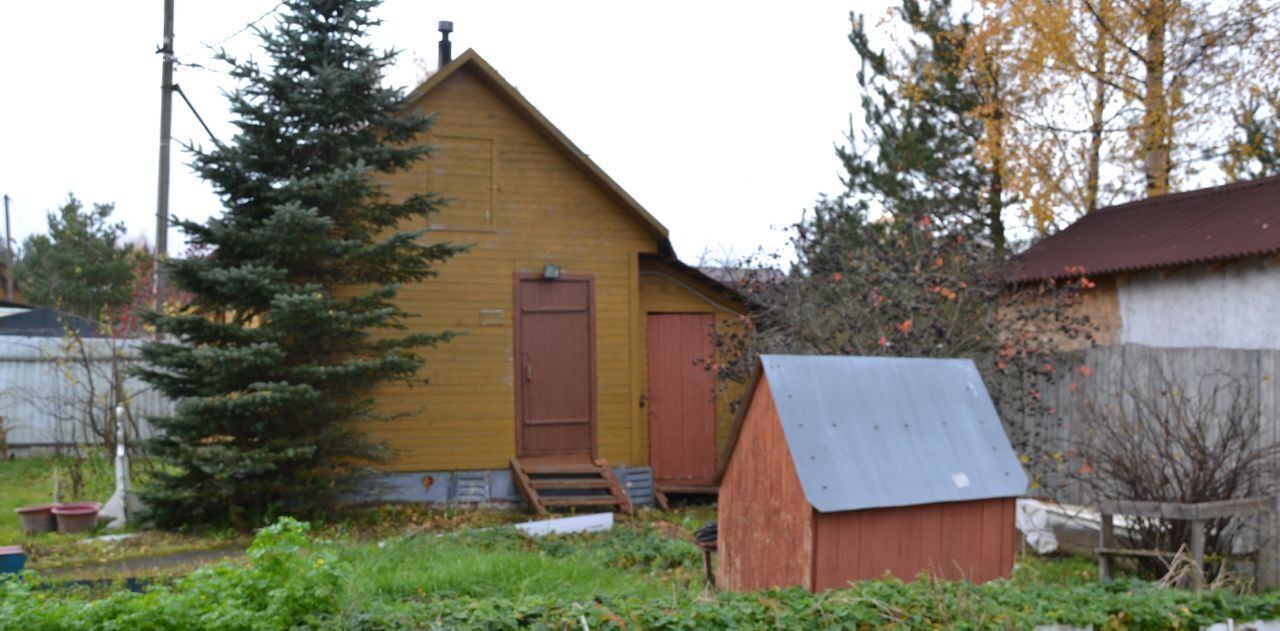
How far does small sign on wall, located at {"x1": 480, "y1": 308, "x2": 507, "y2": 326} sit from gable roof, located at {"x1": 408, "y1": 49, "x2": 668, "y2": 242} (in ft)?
7.11

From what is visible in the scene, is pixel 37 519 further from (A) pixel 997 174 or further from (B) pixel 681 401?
(A) pixel 997 174

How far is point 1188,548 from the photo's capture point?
8500 mm

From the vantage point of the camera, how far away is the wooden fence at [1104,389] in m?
9.03

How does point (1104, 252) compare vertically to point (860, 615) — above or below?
above

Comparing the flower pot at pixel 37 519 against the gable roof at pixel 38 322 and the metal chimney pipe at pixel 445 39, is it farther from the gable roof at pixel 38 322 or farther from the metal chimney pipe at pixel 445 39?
the gable roof at pixel 38 322

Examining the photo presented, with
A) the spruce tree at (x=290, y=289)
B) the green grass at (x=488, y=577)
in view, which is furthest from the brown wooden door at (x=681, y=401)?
the green grass at (x=488, y=577)

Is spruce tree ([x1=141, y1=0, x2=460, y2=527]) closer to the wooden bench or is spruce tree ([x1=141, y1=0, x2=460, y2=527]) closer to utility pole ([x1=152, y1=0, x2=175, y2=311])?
utility pole ([x1=152, y1=0, x2=175, y2=311])

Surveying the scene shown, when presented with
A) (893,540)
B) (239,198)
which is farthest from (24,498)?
(893,540)

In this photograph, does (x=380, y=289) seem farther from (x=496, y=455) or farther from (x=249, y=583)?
(x=249, y=583)

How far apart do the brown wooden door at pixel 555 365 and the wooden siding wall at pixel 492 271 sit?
15cm

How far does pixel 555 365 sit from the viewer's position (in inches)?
574

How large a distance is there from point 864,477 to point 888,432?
1.55 feet

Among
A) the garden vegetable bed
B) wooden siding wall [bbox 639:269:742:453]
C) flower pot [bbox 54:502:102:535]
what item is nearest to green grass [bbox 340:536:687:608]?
the garden vegetable bed

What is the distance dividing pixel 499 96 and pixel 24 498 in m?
7.76
